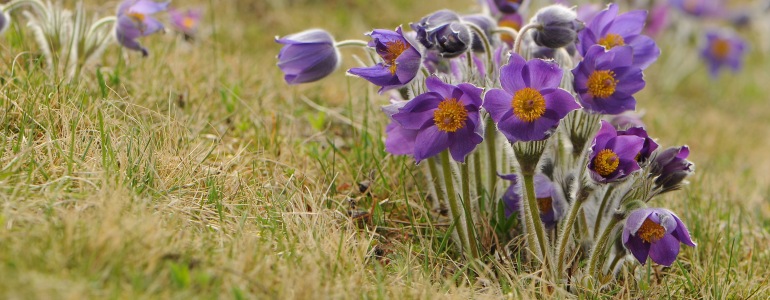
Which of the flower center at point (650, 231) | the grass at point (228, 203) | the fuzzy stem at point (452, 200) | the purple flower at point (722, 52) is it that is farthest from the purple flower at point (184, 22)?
the purple flower at point (722, 52)

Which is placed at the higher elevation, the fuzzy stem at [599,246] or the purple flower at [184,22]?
the purple flower at [184,22]

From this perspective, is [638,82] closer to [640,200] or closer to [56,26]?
[640,200]

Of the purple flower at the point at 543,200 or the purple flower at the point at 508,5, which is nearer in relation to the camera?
the purple flower at the point at 543,200

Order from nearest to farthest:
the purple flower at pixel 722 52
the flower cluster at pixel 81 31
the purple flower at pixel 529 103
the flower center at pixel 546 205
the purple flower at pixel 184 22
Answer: the purple flower at pixel 529 103, the flower center at pixel 546 205, the flower cluster at pixel 81 31, the purple flower at pixel 184 22, the purple flower at pixel 722 52

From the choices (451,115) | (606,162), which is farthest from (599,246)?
(451,115)

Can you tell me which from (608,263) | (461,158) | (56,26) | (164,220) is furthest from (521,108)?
(56,26)

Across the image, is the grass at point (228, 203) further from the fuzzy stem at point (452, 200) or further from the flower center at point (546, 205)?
the flower center at point (546, 205)

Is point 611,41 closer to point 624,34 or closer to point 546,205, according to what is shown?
point 624,34
